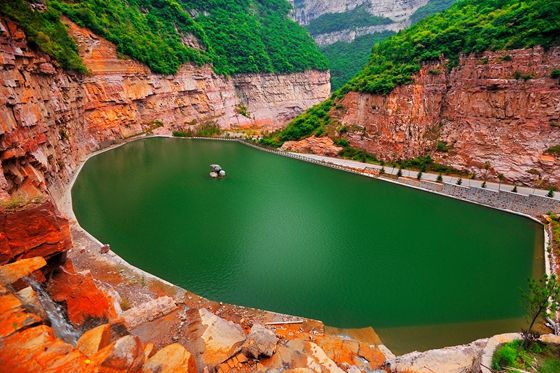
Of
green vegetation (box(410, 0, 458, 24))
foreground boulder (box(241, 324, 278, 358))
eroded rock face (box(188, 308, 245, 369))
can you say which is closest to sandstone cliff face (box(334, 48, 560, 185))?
foreground boulder (box(241, 324, 278, 358))

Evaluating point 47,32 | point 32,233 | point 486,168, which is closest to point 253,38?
point 47,32

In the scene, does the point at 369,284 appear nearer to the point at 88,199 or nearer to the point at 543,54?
the point at 88,199

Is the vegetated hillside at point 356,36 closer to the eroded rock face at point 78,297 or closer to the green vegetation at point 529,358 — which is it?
the green vegetation at point 529,358

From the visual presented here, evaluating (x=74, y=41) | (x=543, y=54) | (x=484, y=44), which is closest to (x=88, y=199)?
(x=74, y=41)

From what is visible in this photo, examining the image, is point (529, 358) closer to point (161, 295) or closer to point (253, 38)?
point (161, 295)

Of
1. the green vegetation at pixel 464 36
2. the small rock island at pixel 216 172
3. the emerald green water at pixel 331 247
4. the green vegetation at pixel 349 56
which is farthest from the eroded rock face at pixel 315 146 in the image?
the green vegetation at pixel 349 56

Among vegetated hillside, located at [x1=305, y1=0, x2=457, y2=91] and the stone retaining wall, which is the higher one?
vegetated hillside, located at [x1=305, y1=0, x2=457, y2=91]

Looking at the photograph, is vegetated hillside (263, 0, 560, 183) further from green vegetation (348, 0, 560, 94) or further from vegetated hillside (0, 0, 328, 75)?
vegetated hillside (0, 0, 328, 75)
